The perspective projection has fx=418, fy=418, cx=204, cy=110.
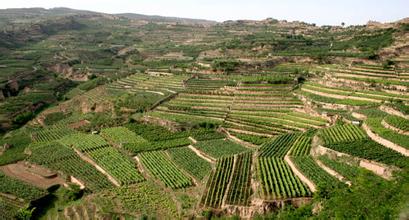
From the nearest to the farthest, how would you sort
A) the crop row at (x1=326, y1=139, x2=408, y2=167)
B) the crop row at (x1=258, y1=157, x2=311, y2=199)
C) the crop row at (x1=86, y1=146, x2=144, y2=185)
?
the crop row at (x1=258, y1=157, x2=311, y2=199) → the crop row at (x1=326, y1=139, x2=408, y2=167) → the crop row at (x1=86, y1=146, x2=144, y2=185)

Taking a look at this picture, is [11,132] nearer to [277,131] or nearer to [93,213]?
[93,213]

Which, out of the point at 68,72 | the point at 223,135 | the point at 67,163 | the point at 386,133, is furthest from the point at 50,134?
the point at 68,72

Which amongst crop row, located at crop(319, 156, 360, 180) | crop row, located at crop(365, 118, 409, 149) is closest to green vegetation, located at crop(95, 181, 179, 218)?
crop row, located at crop(319, 156, 360, 180)

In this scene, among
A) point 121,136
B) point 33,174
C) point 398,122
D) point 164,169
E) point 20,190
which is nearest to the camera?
point 20,190

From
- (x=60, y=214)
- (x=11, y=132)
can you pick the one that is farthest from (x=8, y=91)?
(x=60, y=214)

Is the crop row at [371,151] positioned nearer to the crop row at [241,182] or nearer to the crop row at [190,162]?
the crop row at [241,182]

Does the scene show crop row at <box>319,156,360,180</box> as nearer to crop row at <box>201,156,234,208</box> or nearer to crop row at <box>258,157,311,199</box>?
crop row at <box>258,157,311,199</box>

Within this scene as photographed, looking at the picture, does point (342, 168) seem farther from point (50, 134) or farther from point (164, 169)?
point (50, 134)
